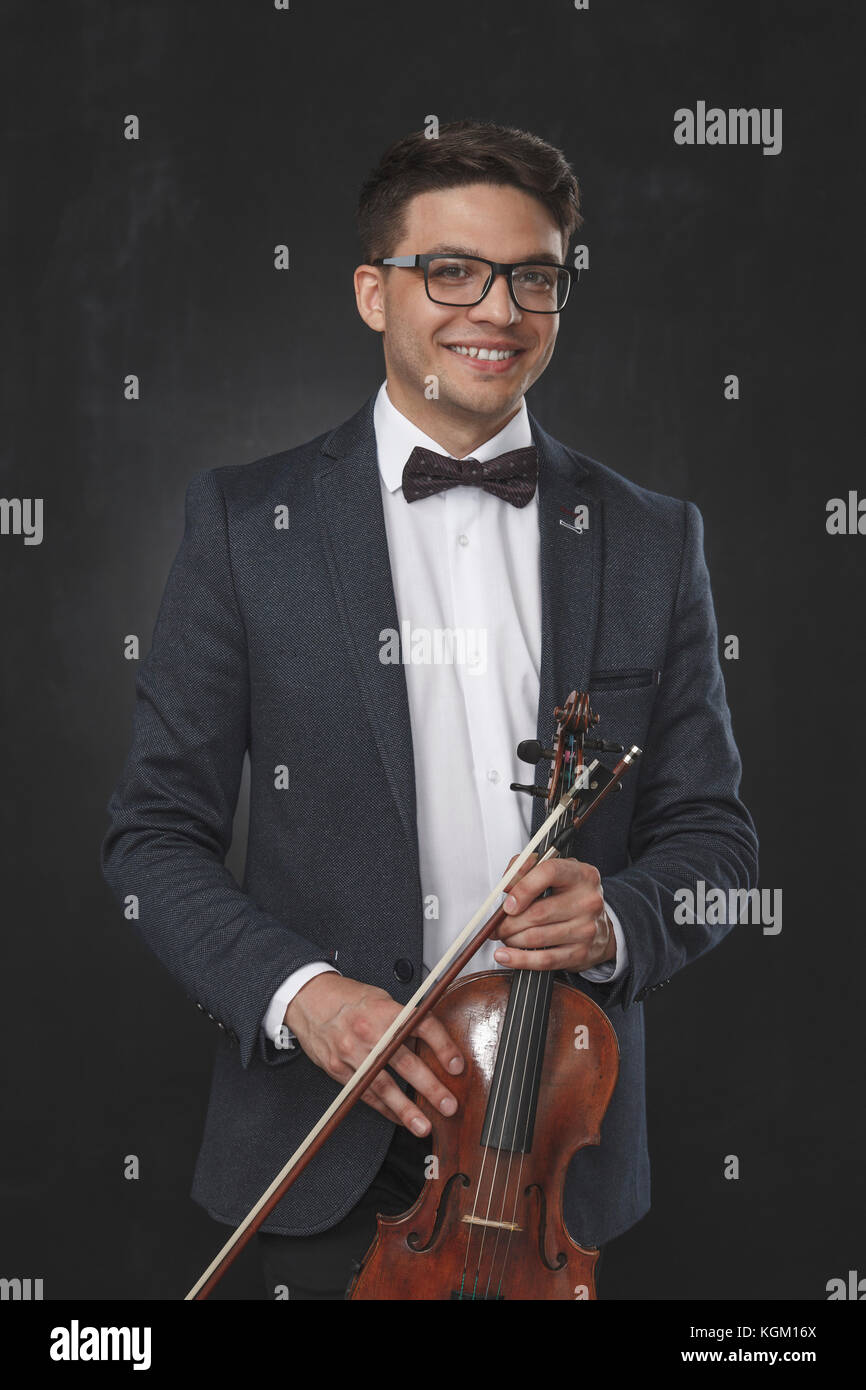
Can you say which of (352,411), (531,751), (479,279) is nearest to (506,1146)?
(531,751)

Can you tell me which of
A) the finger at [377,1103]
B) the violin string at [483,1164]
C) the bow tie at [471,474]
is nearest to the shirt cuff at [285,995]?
the finger at [377,1103]

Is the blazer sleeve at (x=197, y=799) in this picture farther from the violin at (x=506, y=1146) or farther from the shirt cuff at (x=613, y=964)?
the shirt cuff at (x=613, y=964)

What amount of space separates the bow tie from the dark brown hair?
13.6 inches

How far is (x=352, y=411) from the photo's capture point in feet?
11.4

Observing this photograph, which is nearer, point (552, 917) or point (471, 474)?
point (552, 917)

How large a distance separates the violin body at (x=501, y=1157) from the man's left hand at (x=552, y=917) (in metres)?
0.04

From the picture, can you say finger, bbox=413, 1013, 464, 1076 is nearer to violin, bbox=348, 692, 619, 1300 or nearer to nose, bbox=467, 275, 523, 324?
violin, bbox=348, 692, 619, 1300

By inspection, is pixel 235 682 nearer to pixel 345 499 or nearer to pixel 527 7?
pixel 345 499

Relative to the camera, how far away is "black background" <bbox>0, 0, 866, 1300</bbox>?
3.38m

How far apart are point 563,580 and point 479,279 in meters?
0.48

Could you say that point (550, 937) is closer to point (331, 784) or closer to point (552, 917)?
point (552, 917)

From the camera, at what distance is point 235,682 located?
7.28 feet

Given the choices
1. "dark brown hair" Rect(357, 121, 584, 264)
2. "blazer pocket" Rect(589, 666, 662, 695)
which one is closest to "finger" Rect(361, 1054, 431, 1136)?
"blazer pocket" Rect(589, 666, 662, 695)

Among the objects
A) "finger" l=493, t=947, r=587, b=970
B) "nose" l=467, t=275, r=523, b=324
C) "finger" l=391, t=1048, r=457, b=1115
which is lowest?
"finger" l=391, t=1048, r=457, b=1115
